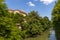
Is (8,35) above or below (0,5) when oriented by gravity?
below

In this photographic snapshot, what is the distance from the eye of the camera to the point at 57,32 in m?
24.0

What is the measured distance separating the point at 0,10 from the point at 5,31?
2.83 meters

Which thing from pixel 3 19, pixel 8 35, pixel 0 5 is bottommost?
pixel 8 35

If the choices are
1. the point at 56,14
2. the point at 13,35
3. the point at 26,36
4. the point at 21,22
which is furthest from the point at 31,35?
the point at 56,14

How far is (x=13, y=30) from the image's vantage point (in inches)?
1088

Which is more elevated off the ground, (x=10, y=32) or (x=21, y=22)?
(x=21, y=22)

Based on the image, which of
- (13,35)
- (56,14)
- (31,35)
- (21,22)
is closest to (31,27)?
(31,35)

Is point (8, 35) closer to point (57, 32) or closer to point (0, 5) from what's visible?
point (0, 5)

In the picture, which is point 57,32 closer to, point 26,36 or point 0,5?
point 0,5

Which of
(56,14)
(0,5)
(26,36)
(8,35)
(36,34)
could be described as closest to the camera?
(56,14)

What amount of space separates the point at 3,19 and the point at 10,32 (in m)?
2.22

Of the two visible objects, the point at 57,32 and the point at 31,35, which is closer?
the point at 57,32

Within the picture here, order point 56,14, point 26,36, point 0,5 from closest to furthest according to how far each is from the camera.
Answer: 1. point 56,14
2. point 0,5
3. point 26,36

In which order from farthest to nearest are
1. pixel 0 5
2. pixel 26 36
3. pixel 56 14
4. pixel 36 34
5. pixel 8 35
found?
pixel 36 34 < pixel 26 36 < pixel 8 35 < pixel 0 5 < pixel 56 14
